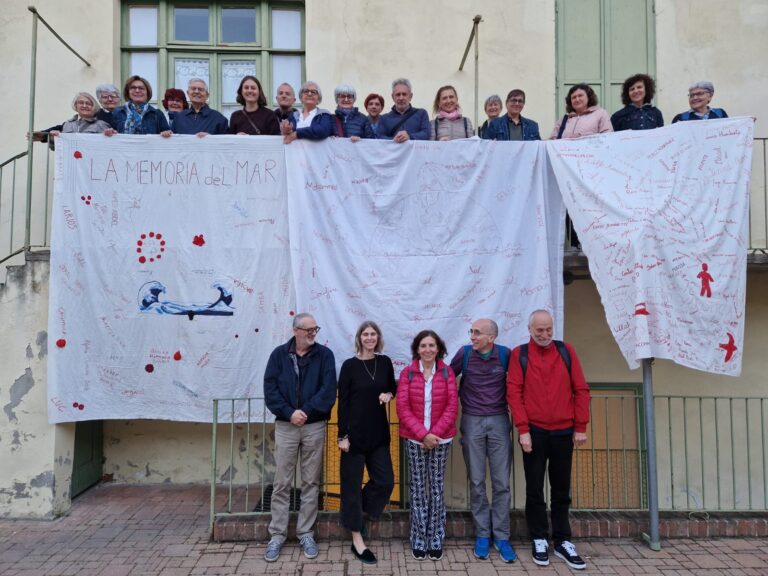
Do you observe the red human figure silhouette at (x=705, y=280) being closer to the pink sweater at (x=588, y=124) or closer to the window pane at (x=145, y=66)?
the pink sweater at (x=588, y=124)

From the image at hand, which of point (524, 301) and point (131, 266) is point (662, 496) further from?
point (131, 266)

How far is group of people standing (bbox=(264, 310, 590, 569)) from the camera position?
184 inches

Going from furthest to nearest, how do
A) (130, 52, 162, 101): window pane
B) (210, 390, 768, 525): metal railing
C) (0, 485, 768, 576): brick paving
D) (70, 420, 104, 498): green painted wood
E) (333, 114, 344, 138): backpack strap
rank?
(130, 52, 162, 101): window pane, (210, 390, 768, 525): metal railing, (70, 420, 104, 498): green painted wood, (333, 114, 344, 138): backpack strap, (0, 485, 768, 576): brick paving

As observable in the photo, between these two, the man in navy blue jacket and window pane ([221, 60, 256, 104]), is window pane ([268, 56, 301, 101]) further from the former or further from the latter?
the man in navy blue jacket

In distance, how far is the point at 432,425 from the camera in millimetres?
4688

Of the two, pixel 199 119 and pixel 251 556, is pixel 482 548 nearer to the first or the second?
pixel 251 556

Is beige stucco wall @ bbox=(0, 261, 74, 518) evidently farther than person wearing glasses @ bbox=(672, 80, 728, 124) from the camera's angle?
No

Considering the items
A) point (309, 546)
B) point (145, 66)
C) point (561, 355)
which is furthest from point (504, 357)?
point (145, 66)

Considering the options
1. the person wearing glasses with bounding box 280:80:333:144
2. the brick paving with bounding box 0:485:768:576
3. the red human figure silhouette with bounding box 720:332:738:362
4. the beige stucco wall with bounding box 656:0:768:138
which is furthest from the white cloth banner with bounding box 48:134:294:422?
the beige stucco wall with bounding box 656:0:768:138

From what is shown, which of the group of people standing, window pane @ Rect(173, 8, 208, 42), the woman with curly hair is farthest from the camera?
window pane @ Rect(173, 8, 208, 42)

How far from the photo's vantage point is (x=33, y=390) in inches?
226

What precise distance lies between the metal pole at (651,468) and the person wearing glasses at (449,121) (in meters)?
2.81

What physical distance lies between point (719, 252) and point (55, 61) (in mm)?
7849

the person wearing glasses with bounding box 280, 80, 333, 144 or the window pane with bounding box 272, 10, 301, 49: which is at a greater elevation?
the window pane with bounding box 272, 10, 301, 49
